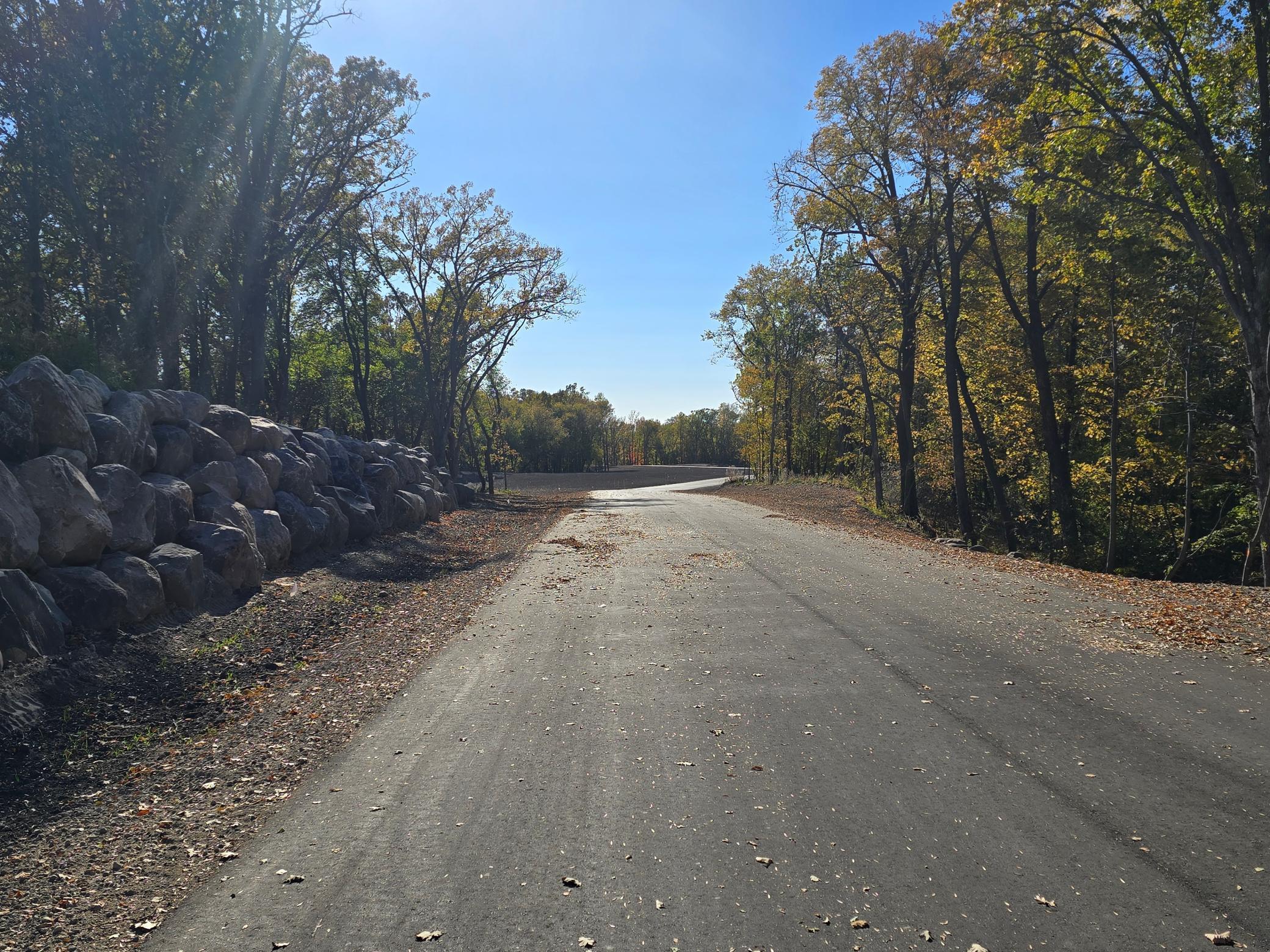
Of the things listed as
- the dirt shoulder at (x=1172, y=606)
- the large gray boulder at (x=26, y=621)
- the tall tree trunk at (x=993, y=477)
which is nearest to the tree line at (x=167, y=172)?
the large gray boulder at (x=26, y=621)

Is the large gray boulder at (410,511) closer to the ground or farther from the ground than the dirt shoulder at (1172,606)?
farther from the ground

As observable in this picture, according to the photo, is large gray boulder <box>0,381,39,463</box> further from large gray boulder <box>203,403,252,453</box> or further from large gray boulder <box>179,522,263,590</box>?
large gray boulder <box>203,403,252,453</box>

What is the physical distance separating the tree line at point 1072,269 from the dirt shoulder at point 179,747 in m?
11.8

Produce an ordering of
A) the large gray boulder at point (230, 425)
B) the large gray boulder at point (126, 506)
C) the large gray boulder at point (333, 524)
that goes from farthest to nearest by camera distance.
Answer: the large gray boulder at point (333, 524), the large gray boulder at point (230, 425), the large gray boulder at point (126, 506)

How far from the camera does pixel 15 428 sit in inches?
258

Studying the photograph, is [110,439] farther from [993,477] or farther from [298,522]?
[993,477]

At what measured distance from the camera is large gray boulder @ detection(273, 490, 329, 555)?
35.8 ft

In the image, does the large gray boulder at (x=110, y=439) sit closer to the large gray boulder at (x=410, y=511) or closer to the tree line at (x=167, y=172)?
the tree line at (x=167, y=172)

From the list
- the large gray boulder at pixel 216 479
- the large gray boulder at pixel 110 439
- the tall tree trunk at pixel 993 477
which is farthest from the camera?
the tall tree trunk at pixel 993 477

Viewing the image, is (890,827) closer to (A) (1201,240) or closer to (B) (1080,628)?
(B) (1080,628)

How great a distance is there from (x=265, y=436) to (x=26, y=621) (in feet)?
20.8

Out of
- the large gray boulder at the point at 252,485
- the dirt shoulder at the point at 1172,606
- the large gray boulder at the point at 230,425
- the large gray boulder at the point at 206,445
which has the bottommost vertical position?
the dirt shoulder at the point at 1172,606

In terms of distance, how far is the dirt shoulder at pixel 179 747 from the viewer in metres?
3.29

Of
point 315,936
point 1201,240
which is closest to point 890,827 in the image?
point 315,936
